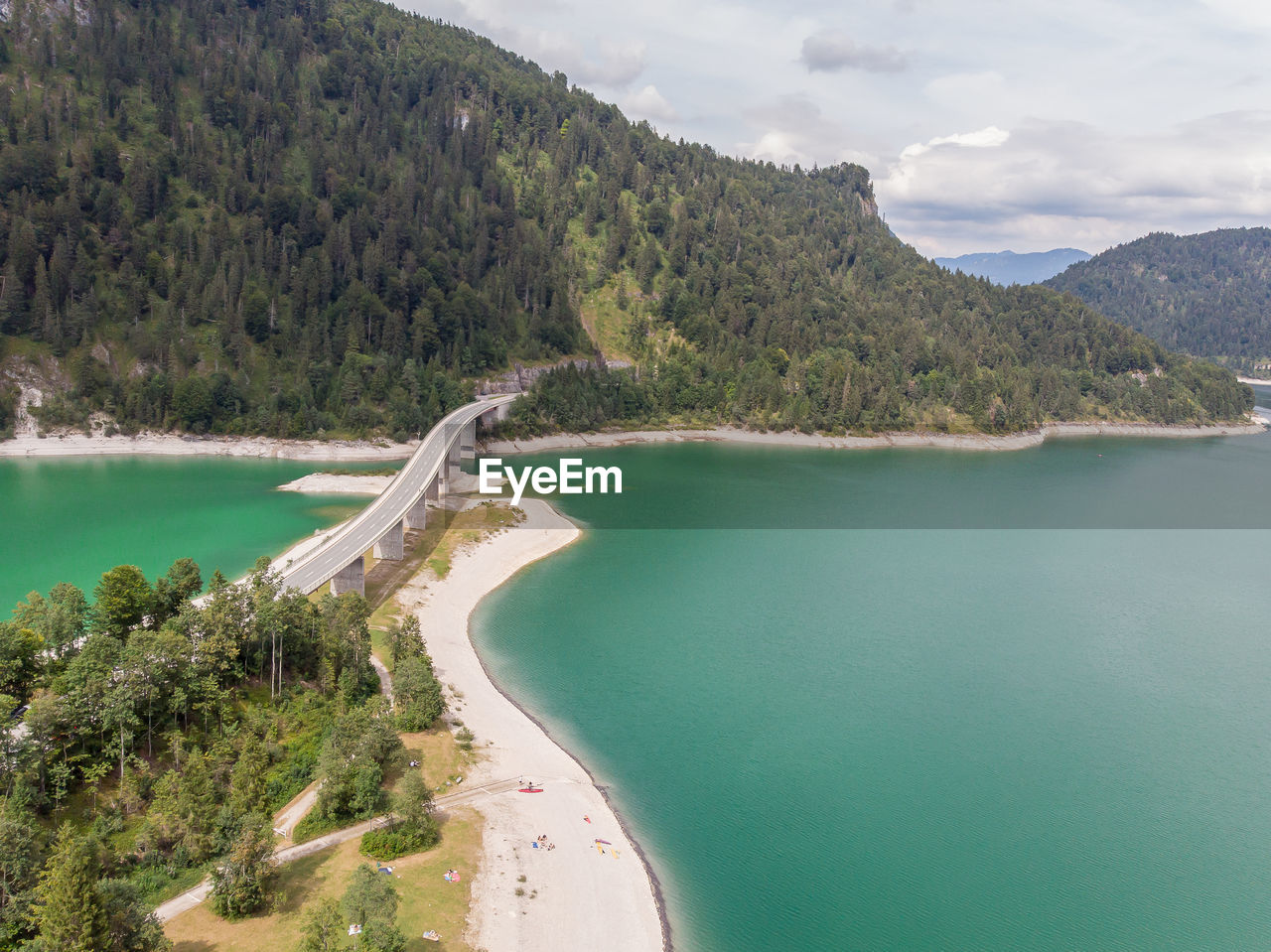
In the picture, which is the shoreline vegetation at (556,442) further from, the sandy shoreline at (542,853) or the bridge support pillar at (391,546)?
the sandy shoreline at (542,853)

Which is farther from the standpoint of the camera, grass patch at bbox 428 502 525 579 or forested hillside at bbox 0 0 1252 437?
Result: forested hillside at bbox 0 0 1252 437

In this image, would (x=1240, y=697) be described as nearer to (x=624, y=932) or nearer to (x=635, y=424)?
(x=624, y=932)

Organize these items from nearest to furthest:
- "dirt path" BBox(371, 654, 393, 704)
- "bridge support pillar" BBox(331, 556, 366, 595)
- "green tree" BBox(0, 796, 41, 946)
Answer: "green tree" BBox(0, 796, 41, 946) < "dirt path" BBox(371, 654, 393, 704) < "bridge support pillar" BBox(331, 556, 366, 595)

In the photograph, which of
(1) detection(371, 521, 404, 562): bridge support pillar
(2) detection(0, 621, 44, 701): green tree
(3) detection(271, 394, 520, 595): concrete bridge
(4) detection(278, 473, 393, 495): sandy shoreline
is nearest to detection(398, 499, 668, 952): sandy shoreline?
(3) detection(271, 394, 520, 595): concrete bridge

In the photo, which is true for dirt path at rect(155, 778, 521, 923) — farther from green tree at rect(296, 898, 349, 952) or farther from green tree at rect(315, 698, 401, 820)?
green tree at rect(296, 898, 349, 952)

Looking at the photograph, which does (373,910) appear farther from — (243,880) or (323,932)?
(243,880)

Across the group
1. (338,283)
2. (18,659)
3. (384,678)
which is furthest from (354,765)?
(338,283)
